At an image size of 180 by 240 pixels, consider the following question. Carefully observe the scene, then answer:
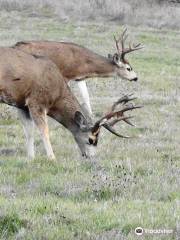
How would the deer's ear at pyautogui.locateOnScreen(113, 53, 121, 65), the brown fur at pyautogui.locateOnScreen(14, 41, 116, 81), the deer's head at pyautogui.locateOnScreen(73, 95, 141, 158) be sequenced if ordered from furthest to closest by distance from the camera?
the deer's ear at pyautogui.locateOnScreen(113, 53, 121, 65)
the brown fur at pyautogui.locateOnScreen(14, 41, 116, 81)
the deer's head at pyautogui.locateOnScreen(73, 95, 141, 158)

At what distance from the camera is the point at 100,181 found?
857 centimetres

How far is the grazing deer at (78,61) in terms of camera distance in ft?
46.0

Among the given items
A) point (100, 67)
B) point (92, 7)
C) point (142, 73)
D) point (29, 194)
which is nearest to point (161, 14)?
point (92, 7)

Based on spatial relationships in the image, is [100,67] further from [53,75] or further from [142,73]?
[142,73]

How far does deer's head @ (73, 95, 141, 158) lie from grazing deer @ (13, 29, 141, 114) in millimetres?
3276

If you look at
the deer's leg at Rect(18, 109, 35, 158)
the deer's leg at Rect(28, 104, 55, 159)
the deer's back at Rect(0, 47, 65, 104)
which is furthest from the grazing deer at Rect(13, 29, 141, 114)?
the deer's leg at Rect(28, 104, 55, 159)

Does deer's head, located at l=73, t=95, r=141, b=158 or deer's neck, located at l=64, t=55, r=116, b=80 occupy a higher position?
deer's head, located at l=73, t=95, r=141, b=158

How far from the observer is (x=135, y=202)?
7637 mm

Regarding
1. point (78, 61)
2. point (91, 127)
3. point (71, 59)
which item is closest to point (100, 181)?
point (91, 127)

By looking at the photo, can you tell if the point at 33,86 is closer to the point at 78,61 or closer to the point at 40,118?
the point at 40,118

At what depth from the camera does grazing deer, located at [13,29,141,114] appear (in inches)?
552

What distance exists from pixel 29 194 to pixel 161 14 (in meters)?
28.5

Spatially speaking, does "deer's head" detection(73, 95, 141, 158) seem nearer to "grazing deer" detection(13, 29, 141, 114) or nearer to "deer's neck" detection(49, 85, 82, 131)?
"deer's neck" detection(49, 85, 82, 131)

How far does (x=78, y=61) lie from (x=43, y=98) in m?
4.09
